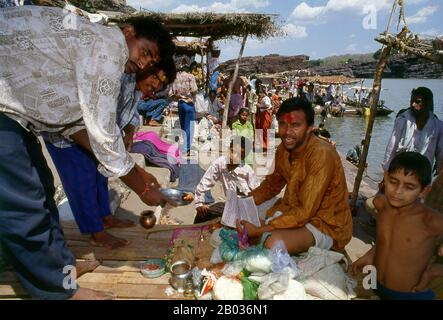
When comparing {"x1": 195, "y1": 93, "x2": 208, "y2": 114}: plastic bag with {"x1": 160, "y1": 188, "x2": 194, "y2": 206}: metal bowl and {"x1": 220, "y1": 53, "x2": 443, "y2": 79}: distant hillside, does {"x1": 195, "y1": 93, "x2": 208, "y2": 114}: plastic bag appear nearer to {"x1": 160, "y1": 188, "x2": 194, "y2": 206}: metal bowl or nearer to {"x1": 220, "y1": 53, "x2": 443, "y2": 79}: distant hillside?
{"x1": 160, "y1": 188, "x2": 194, "y2": 206}: metal bowl

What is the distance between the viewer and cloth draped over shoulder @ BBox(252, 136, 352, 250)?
243cm

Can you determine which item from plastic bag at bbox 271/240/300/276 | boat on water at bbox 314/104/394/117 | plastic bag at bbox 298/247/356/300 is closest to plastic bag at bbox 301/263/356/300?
plastic bag at bbox 298/247/356/300

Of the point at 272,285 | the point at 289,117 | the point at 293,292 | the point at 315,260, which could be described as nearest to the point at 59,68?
the point at 289,117

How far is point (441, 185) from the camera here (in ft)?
10.5

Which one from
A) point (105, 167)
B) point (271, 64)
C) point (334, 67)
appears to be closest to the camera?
point (105, 167)

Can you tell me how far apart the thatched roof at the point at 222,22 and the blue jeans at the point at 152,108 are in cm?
251

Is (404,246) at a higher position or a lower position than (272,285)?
higher

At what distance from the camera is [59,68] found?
5.56ft

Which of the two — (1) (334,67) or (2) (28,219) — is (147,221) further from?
(1) (334,67)

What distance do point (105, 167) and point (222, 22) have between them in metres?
6.44
